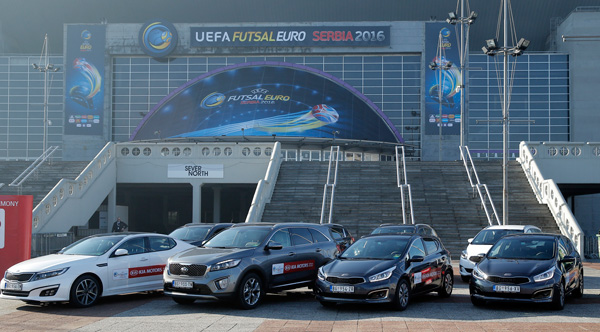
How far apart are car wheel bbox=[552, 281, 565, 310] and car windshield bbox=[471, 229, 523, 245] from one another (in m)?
5.63

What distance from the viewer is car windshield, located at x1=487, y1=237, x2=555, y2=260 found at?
13.7m

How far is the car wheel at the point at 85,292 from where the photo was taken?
43.7ft

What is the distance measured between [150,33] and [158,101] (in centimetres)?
619

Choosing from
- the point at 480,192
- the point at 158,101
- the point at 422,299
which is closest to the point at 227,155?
the point at 480,192

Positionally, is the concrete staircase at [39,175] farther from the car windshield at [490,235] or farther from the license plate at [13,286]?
the car windshield at [490,235]

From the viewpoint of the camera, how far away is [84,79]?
63.9 metres

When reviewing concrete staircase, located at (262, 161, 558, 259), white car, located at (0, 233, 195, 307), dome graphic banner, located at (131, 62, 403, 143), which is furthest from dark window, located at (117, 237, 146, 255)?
dome graphic banner, located at (131, 62, 403, 143)

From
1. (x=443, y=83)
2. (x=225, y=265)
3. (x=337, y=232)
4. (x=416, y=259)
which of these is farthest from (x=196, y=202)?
(x=443, y=83)

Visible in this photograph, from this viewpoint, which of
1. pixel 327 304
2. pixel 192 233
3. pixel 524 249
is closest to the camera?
pixel 327 304

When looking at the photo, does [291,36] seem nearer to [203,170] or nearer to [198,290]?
[203,170]

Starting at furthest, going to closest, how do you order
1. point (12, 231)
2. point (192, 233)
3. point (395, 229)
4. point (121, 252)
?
point (395, 229) → point (192, 233) → point (12, 231) → point (121, 252)

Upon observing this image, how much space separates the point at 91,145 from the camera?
63562 millimetres

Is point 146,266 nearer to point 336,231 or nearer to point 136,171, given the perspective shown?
point 336,231

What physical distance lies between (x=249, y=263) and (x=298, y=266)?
1623 mm
